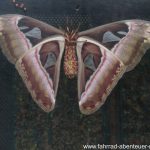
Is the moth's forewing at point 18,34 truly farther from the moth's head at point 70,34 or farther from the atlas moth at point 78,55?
the moth's head at point 70,34

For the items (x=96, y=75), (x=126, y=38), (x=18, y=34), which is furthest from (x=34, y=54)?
(x=126, y=38)

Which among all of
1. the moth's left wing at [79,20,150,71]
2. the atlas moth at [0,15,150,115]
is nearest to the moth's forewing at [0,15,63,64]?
the atlas moth at [0,15,150,115]

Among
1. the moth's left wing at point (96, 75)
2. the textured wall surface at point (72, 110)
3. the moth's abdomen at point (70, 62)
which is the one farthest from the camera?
the textured wall surface at point (72, 110)

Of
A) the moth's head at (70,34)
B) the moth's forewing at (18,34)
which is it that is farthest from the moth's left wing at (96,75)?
the moth's forewing at (18,34)

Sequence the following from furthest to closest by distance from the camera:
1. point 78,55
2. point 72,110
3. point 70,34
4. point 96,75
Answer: point 72,110
point 70,34
point 78,55
point 96,75

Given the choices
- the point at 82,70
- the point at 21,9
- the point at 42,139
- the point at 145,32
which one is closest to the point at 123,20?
the point at 145,32

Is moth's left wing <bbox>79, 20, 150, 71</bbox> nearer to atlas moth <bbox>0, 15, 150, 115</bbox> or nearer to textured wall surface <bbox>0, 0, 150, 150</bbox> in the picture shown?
atlas moth <bbox>0, 15, 150, 115</bbox>

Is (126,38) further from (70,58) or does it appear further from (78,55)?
(70,58)
